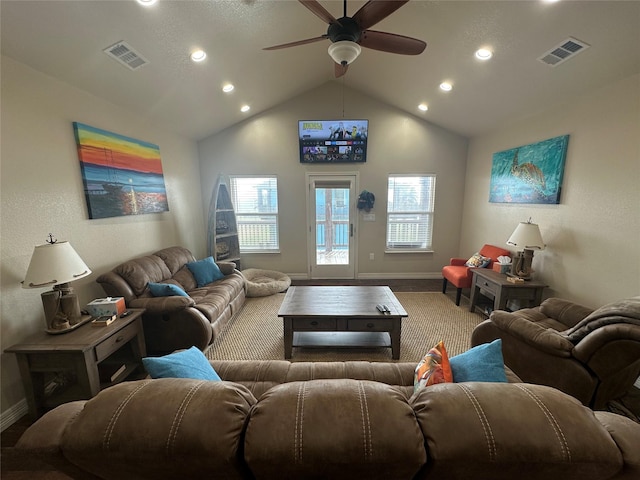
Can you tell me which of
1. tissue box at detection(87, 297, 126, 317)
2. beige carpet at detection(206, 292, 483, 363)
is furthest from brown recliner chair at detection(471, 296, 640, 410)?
tissue box at detection(87, 297, 126, 317)

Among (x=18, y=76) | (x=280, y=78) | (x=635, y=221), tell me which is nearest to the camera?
(x=18, y=76)

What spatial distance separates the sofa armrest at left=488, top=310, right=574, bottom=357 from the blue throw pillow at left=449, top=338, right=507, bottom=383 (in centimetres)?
79

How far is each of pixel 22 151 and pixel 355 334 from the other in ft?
10.6

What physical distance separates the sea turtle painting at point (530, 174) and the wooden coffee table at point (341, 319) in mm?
2192

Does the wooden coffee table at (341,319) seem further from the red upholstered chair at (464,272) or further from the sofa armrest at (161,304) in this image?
the red upholstered chair at (464,272)

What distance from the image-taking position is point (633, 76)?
7.07ft

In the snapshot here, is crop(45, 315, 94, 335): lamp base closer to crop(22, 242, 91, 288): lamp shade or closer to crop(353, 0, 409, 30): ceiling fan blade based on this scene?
crop(22, 242, 91, 288): lamp shade

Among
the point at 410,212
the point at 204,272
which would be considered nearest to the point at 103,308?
the point at 204,272

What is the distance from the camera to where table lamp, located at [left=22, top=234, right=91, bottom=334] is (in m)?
1.77

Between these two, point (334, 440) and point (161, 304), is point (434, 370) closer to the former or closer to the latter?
point (334, 440)

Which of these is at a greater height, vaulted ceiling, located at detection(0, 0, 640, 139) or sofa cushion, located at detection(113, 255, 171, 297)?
vaulted ceiling, located at detection(0, 0, 640, 139)

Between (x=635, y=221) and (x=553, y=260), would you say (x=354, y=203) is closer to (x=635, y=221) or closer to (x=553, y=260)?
(x=553, y=260)

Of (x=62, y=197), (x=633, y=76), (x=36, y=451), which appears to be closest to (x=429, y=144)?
(x=633, y=76)

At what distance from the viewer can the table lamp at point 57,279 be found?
69.7 inches
